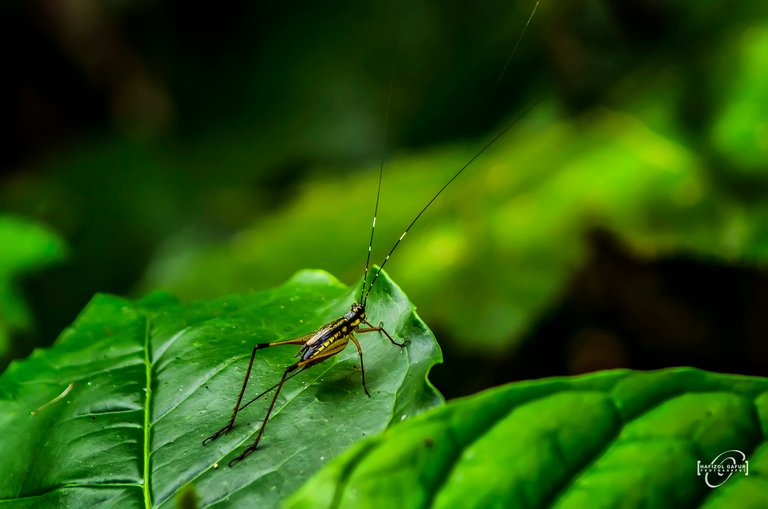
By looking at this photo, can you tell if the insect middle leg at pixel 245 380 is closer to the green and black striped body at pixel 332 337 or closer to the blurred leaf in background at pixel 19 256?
the green and black striped body at pixel 332 337

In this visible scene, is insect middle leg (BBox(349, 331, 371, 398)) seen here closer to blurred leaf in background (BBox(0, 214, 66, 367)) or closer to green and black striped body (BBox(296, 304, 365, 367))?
green and black striped body (BBox(296, 304, 365, 367))

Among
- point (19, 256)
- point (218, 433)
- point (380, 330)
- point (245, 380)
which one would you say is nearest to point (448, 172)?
point (19, 256)

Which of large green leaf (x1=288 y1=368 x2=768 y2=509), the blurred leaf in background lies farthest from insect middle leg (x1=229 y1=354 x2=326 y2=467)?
the blurred leaf in background

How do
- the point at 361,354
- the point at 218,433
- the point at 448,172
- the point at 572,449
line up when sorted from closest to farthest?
the point at 572,449 → the point at 218,433 → the point at 361,354 → the point at 448,172

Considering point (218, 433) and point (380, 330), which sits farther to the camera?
point (380, 330)

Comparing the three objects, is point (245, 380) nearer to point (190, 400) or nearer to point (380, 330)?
point (190, 400)

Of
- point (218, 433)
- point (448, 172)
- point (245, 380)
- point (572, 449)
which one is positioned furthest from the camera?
point (448, 172)

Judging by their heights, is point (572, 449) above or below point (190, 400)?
below

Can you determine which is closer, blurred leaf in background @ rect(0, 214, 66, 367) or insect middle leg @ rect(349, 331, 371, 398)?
insect middle leg @ rect(349, 331, 371, 398)
